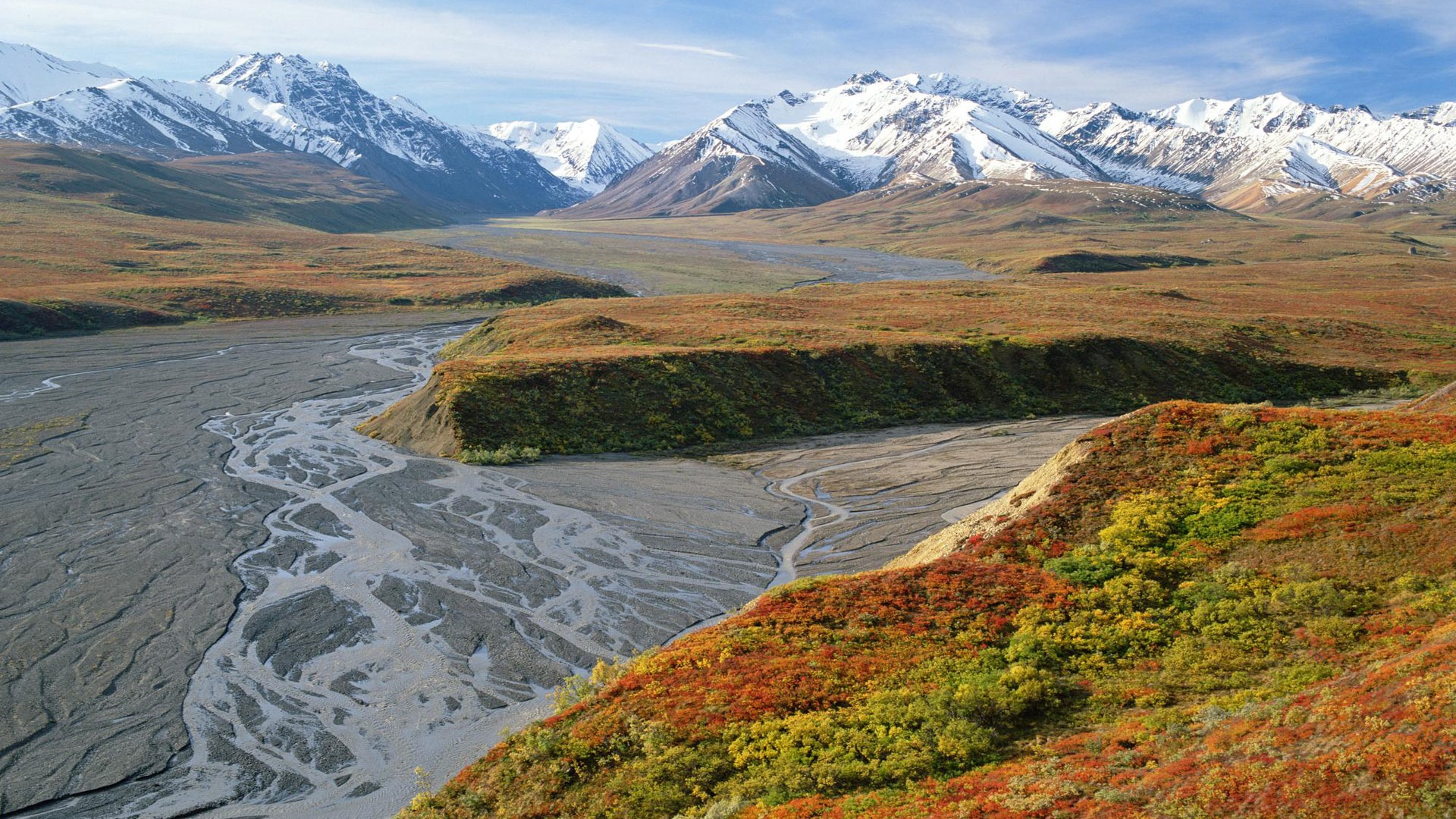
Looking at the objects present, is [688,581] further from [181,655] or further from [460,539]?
[181,655]

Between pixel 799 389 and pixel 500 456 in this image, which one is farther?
pixel 799 389

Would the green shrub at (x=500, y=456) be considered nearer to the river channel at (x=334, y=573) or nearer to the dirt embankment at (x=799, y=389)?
the dirt embankment at (x=799, y=389)

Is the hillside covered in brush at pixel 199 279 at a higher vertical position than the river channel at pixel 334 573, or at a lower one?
higher

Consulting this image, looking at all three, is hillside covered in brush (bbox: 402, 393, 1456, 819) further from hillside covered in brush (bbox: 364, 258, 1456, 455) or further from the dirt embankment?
hillside covered in brush (bbox: 364, 258, 1456, 455)

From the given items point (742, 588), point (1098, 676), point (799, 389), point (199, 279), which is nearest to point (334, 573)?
point (742, 588)

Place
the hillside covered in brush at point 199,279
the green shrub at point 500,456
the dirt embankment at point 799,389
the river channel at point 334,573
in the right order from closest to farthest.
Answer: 1. the river channel at point 334,573
2. the green shrub at point 500,456
3. the dirt embankment at point 799,389
4. the hillside covered in brush at point 199,279

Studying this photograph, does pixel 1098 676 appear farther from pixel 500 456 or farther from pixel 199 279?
pixel 199 279

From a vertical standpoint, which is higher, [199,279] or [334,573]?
[199,279]

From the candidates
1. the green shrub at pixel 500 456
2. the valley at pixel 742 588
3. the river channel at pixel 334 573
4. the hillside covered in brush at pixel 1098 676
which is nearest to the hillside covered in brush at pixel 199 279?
the valley at pixel 742 588

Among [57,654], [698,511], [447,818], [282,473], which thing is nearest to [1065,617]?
[447,818]
